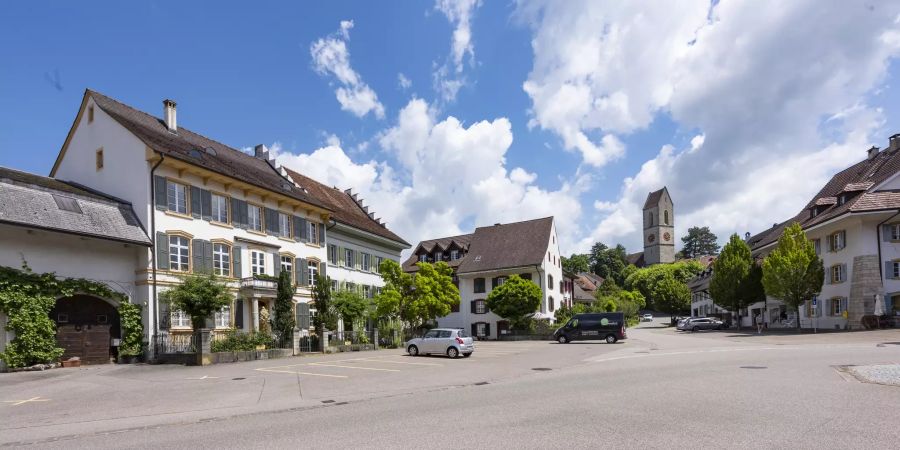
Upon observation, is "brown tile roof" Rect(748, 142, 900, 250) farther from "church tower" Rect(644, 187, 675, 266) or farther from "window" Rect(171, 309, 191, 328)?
"church tower" Rect(644, 187, 675, 266)

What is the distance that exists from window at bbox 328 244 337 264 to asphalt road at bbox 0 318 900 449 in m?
20.5

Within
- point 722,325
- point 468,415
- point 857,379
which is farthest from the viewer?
point 722,325

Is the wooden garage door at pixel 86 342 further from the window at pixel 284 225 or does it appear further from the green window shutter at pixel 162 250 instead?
the window at pixel 284 225

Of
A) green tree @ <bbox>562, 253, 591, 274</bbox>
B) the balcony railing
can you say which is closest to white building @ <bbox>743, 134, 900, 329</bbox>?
the balcony railing

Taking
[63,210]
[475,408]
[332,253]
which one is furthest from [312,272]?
[475,408]

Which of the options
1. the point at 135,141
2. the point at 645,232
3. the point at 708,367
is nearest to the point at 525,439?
the point at 708,367

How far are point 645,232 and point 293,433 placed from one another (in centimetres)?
13999

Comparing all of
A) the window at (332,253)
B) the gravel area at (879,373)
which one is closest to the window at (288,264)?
the window at (332,253)

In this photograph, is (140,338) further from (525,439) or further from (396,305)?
(525,439)

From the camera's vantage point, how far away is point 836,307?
136 ft

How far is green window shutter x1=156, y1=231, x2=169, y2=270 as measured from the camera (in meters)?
26.8

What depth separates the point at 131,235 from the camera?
25.8 meters

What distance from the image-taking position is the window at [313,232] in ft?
125

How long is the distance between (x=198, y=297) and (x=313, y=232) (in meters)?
13.9
